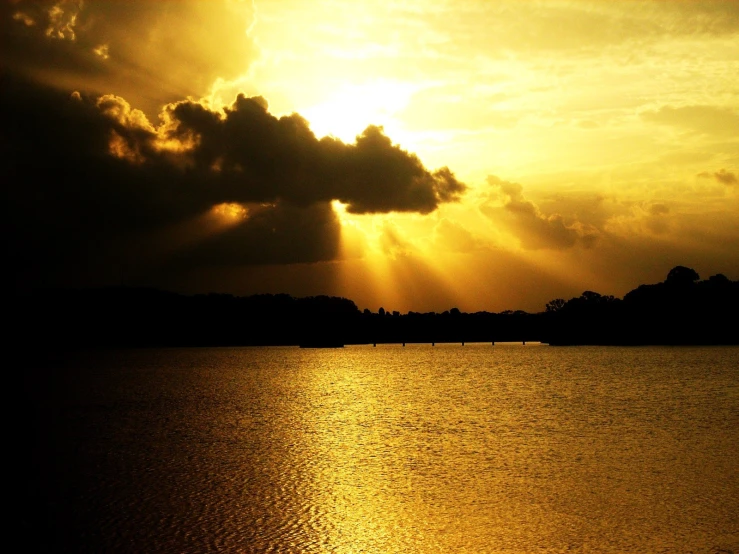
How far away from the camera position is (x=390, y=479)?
108 feet

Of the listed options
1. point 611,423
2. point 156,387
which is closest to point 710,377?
point 611,423

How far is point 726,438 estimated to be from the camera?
45.8 m

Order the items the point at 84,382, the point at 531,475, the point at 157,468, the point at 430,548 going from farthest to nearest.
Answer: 1. the point at 84,382
2. the point at 157,468
3. the point at 531,475
4. the point at 430,548

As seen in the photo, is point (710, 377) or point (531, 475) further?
point (710, 377)

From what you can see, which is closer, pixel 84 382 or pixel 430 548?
pixel 430 548

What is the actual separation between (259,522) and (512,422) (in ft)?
117

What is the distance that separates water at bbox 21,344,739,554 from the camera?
23172mm

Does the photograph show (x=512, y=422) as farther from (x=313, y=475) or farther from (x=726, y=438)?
(x=313, y=475)

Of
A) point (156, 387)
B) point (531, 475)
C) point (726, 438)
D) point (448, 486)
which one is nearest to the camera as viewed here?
point (448, 486)

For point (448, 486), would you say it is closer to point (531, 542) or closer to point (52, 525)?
point (531, 542)

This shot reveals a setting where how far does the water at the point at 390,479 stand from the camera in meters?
23.2

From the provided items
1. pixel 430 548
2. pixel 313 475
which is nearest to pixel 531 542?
pixel 430 548

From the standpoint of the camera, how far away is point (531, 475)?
33.7 metres

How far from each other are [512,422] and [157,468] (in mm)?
31403
